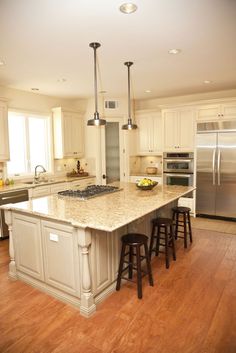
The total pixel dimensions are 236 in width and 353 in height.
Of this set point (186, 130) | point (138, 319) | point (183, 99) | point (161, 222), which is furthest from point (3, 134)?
point (183, 99)

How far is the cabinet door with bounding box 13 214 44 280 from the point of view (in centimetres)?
274

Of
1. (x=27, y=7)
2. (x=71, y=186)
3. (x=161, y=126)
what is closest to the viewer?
(x=27, y=7)

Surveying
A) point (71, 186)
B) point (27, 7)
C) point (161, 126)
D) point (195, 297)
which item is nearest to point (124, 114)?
point (161, 126)

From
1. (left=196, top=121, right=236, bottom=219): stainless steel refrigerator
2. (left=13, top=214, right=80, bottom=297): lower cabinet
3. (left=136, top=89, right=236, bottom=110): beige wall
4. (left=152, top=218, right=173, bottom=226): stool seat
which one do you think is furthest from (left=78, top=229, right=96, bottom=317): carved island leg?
(left=136, top=89, right=236, bottom=110): beige wall

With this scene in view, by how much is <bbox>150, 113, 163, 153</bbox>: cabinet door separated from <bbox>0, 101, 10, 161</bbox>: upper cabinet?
3.38 meters

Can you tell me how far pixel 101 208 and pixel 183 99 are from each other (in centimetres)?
430

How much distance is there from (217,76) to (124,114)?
2.41 m

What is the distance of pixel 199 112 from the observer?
17.4ft

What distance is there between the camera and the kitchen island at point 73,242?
7.63 ft

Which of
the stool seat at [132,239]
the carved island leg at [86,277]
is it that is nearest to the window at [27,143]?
the stool seat at [132,239]

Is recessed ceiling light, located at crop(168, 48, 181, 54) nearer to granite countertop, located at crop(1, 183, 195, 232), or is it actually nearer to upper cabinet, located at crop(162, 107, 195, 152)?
granite countertop, located at crop(1, 183, 195, 232)

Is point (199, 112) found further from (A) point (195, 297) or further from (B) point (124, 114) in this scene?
(A) point (195, 297)

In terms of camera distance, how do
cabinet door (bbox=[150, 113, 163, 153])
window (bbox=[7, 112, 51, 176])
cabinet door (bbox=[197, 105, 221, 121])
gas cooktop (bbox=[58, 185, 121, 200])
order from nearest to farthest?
gas cooktop (bbox=[58, 185, 121, 200]) → cabinet door (bbox=[197, 105, 221, 121]) → window (bbox=[7, 112, 51, 176]) → cabinet door (bbox=[150, 113, 163, 153])

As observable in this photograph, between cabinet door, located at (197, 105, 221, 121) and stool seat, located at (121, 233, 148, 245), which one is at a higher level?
cabinet door, located at (197, 105, 221, 121)
